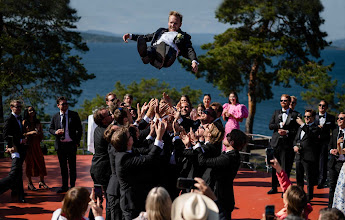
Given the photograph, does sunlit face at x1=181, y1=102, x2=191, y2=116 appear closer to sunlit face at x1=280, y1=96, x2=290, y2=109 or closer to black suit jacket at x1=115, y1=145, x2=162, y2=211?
sunlit face at x1=280, y1=96, x2=290, y2=109

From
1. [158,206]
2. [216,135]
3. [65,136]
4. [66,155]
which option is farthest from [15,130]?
→ [158,206]

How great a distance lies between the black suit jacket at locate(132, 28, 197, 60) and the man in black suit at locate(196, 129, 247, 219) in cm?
146

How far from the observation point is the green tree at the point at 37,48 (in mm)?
16781

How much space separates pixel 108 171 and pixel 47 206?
183cm

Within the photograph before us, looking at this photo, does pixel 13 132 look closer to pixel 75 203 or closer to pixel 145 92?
pixel 75 203

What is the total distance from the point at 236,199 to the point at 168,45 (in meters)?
3.24

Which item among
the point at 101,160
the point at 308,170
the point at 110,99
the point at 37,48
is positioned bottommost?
the point at 308,170

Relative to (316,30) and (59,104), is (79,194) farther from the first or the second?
(316,30)

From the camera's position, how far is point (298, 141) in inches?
301

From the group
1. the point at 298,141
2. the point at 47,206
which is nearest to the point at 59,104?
the point at 47,206

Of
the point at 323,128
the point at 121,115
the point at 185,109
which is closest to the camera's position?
the point at 121,115

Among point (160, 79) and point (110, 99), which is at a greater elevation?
point (160, 79)

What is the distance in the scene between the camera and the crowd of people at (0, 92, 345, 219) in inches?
163

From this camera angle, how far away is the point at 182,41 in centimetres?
602
